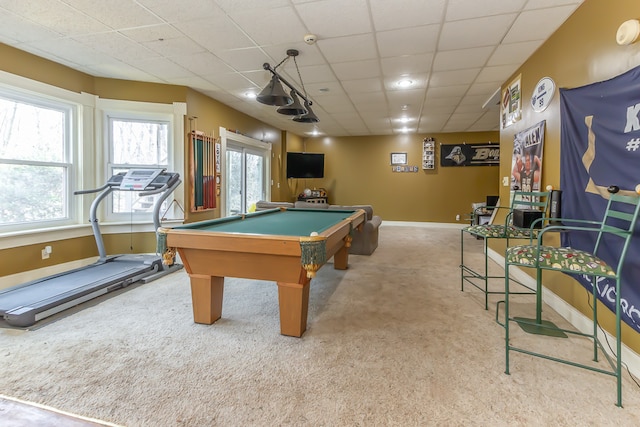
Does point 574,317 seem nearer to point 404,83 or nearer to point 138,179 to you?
point 404,83

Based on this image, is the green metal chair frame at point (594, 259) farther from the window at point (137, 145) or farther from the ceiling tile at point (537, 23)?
the window at point (137, 145)

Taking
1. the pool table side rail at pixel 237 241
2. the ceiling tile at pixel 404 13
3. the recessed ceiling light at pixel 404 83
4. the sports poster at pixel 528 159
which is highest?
the recessed ceiling light at pixel 404 83

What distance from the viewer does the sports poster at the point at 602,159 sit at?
1.78 meters

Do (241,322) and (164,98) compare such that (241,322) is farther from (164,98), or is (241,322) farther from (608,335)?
(164,98)

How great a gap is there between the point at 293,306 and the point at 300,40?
258cm

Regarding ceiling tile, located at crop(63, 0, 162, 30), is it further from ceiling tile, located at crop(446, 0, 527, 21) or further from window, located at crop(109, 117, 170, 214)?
ceiling tile, located at crop(446, 0, 527, 21)

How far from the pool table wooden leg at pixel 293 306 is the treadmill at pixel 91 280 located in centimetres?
198

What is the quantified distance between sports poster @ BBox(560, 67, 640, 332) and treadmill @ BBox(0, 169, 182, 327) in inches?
158

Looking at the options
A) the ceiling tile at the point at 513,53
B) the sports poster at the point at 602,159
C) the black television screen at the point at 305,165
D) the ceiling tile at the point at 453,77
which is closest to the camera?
the sports poster at the point at 602,159

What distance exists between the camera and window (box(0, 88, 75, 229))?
3252 millimetres

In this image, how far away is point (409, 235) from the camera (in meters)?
6.95

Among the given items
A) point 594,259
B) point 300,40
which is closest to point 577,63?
point 594,259

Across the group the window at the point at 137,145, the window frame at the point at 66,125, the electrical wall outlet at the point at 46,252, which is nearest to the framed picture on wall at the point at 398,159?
the window at the point at 137,145

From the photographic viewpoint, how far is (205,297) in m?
2.37
